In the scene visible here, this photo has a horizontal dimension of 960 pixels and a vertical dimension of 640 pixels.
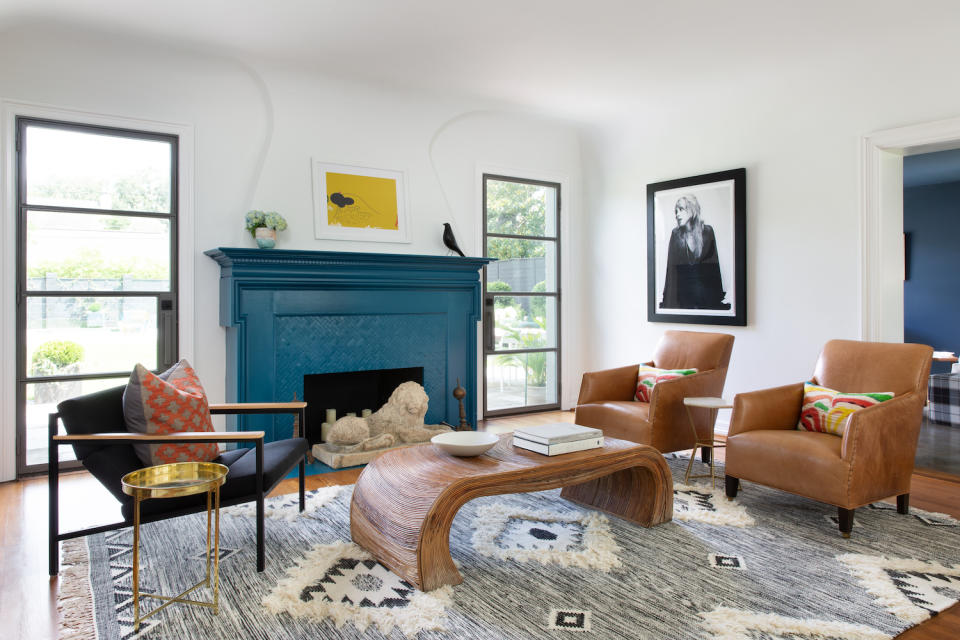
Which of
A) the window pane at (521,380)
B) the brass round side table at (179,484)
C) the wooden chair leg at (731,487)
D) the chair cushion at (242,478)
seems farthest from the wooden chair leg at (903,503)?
the window pane at (521,380)

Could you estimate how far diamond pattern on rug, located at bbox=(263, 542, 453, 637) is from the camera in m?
2.08

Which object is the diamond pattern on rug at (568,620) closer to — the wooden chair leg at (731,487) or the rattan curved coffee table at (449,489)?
the rattan curved coffee table at (449,489)

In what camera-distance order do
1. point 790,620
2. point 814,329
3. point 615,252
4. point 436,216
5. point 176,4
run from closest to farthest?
point 790,620, point 176,4, point 814,329, point 436,216, point 615,252

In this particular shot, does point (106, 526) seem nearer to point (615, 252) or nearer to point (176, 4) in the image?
point (176, 4)

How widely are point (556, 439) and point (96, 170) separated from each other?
3.33 m

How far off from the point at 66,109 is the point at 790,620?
4.51 m

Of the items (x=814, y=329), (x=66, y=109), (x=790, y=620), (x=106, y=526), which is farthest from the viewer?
(x=814, y=329)

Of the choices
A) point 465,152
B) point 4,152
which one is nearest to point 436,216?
point 465,152

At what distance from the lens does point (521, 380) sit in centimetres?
582

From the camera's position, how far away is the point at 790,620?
206 cm

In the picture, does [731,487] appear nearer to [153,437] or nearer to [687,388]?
[687,388]

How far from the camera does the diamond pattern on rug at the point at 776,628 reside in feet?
6.48

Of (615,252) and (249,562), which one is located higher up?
(615,252)

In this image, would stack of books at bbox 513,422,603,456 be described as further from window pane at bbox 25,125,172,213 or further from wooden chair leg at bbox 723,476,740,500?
window pane at bbox 25,125,172,213
